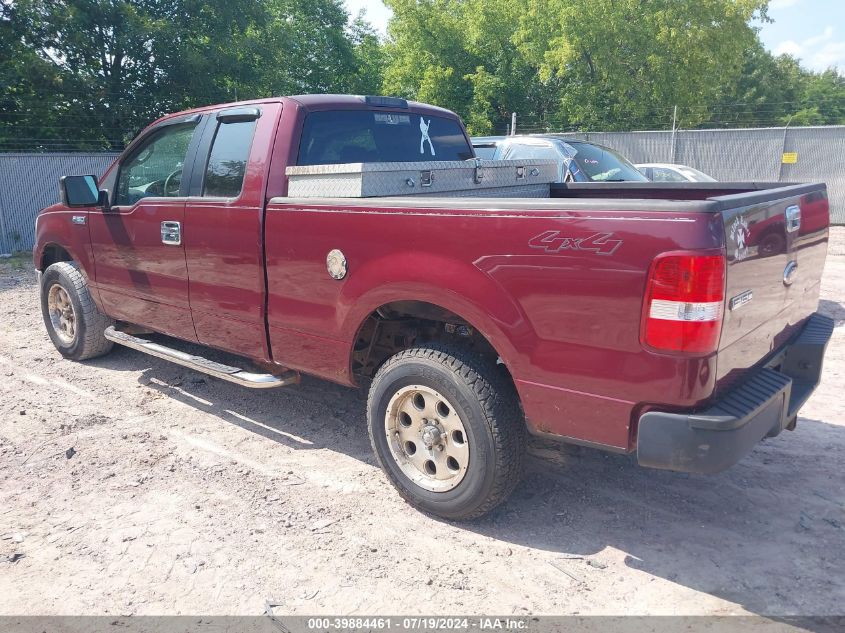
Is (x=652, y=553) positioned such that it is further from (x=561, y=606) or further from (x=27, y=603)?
(x=27, y=603)

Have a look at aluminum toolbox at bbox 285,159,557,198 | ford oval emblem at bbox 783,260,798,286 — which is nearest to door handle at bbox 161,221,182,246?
aluminum toolbox at bbox 285,159,557,198

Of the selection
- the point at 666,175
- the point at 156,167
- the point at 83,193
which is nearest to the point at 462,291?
the point at 156,167

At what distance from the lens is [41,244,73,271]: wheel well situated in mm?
6062

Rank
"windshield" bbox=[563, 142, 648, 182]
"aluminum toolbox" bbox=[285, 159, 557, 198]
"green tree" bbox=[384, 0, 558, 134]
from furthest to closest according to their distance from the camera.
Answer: "green tree" bbox=[384, 0, 558, 134] < "windshield" bbox=[563, 142, 648, 182] < "aluminum toolbox" bbox=[285, 159, 557, 198]

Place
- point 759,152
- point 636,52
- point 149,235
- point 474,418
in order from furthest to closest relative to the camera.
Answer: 1. point 636,52
2. point 759,152
3. point 149,235
4. point 474,418

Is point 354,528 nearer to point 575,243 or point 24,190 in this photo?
point 575,243

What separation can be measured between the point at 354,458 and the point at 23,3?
16.8 m

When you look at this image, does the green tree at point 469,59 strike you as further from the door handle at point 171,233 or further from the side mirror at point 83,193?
the door handle at point 171,233

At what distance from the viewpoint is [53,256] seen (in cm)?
621

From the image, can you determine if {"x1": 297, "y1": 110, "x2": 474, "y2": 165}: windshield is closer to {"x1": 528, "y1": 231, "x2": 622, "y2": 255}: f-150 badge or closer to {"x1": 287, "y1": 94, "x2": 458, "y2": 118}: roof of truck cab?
{"x1": 287, "y1": 94, "x2": 458, "y2": 118}: roof of truck cab

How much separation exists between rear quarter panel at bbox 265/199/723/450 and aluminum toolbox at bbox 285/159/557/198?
172mm

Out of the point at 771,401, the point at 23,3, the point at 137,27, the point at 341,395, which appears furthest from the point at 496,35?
the point at 771,401

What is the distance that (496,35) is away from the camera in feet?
97.6

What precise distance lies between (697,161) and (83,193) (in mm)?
17244
